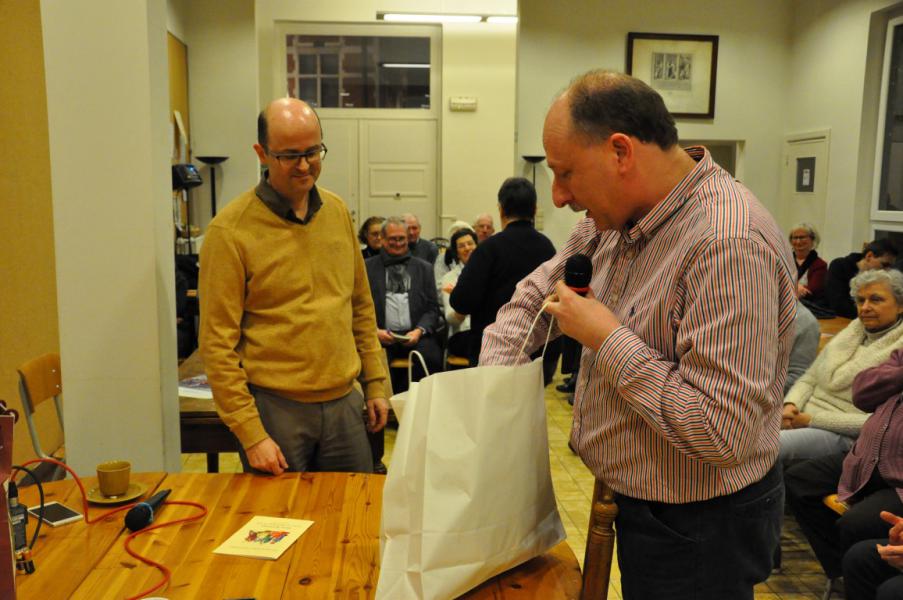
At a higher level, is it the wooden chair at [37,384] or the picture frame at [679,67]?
the picture frame at [679,67]

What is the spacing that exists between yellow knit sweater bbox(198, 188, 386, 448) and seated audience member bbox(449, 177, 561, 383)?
67.5 inches

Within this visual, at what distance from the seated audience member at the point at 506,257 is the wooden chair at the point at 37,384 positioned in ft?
5.91

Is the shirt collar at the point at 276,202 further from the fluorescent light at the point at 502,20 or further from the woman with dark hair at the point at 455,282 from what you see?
the fluorescent light at the point at 502,20

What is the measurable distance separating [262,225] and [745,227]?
1.28 meters

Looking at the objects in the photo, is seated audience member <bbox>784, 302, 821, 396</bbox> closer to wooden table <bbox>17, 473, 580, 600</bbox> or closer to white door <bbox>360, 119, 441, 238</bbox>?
wooden table <bbox>17, 473, 580, 600</bbox>

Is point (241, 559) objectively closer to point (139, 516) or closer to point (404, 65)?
point (139, 516)

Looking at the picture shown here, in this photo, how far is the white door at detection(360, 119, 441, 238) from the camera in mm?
8383

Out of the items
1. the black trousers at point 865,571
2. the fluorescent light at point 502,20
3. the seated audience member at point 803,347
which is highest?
the fluorescent light at point 502,20

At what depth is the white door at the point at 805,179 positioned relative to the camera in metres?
7.16

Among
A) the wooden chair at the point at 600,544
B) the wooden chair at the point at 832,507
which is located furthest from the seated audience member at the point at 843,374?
the wooden chair at the point at 600,544

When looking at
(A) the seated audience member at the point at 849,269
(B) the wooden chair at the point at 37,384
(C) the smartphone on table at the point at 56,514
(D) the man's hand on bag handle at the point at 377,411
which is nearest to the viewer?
(C) the smartphone on table at the point at 56,514

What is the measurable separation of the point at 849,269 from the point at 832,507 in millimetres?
3747

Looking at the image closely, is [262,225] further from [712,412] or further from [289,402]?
[712,412]

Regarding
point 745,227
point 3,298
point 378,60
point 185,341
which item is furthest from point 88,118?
point 378,60
